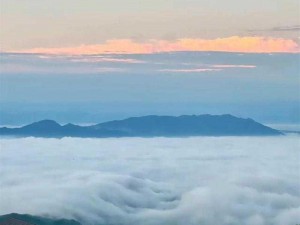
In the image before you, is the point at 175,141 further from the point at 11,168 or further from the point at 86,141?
the point at 11,168

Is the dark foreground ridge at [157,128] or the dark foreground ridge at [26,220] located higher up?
the dark foreground ridge at [157,128]

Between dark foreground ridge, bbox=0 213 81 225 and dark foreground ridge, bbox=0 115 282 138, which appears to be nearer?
dark foreground ridge, bbox=0 213 81 225

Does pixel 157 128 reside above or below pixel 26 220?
above

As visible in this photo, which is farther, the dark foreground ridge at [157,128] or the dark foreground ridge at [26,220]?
the dark foreground ridge at [157,128]

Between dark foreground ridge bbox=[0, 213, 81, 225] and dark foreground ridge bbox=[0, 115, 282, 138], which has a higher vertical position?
dark foreground ridge bbox=[0, 115, 282, 138]

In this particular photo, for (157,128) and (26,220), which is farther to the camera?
(157,128)
